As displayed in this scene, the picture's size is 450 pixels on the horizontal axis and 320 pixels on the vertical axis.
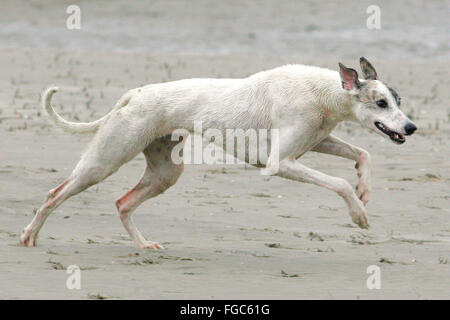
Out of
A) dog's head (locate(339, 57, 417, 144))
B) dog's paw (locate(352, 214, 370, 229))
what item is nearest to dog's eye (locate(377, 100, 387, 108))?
dog's head (locate(339, 57, 417, 144))

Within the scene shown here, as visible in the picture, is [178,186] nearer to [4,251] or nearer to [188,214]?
[188,214]

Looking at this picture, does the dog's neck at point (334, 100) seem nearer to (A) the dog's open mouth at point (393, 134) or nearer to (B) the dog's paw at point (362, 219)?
(A) the dog's open mouth at point (393, 134)

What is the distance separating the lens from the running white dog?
826 cm

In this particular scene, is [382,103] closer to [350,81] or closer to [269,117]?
[350,81]

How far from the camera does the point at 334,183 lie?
8.14 metres

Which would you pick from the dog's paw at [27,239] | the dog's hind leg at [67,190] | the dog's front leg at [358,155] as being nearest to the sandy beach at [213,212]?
the dog's paw at [27,239]

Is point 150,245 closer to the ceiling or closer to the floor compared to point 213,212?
closer to the floor

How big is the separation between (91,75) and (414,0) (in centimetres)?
1592

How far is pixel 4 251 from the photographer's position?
8.19 m

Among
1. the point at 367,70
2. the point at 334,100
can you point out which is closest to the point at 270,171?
the point at 334,100

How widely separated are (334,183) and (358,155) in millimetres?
594

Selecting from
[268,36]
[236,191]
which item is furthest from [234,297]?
[268,36]

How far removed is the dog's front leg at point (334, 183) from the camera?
810cm

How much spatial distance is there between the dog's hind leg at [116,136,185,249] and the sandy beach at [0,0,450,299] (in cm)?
28
